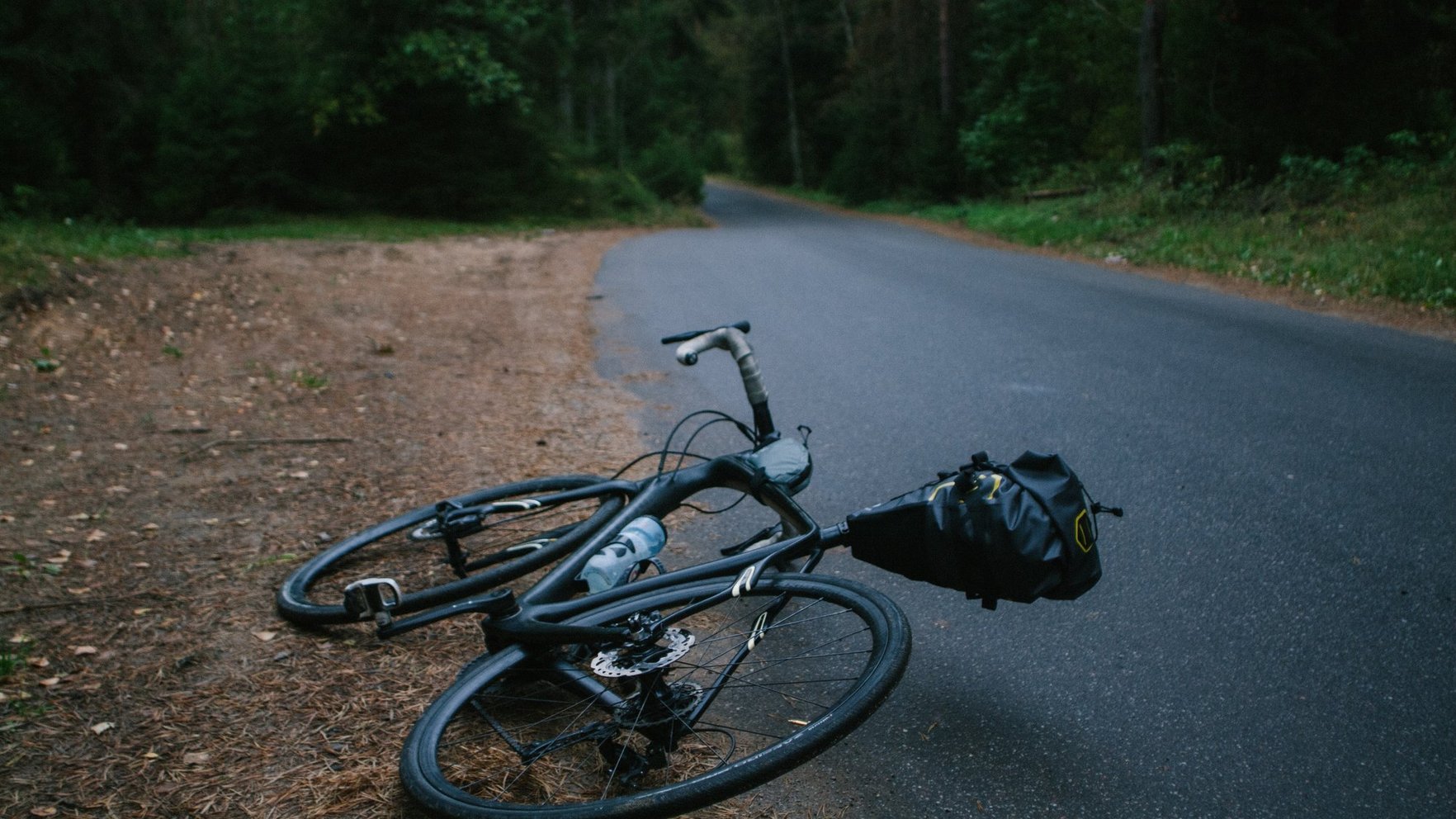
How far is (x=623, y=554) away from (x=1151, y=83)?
19092mm

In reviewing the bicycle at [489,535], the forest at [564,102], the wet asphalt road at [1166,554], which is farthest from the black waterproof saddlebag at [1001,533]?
the forest at [564,102]

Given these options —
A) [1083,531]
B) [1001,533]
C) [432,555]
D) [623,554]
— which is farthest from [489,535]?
[1083,531]

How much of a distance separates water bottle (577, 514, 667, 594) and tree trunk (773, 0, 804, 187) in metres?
44.7

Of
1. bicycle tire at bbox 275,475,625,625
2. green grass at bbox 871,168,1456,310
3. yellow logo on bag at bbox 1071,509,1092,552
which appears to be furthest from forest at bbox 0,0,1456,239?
yellow logo on bag at bbox 1071,509,1092,552

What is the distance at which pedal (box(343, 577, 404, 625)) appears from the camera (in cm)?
305

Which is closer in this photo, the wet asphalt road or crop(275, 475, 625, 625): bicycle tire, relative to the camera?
the wet asphalt road

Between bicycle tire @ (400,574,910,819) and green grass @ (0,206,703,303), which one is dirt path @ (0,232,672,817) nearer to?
bicycle tire @ (400,574,910,819)

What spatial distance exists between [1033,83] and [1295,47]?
12.6 metres

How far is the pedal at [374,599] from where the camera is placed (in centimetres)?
305

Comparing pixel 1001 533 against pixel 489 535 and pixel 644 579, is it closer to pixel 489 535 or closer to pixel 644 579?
pixel 644 579

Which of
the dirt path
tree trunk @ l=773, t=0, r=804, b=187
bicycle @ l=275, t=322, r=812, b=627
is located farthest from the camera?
tree trunk @ l=773, t=0, r=804, b=187

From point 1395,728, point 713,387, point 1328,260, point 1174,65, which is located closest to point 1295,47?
point 1174,65

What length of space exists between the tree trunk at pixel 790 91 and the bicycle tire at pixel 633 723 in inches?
1778

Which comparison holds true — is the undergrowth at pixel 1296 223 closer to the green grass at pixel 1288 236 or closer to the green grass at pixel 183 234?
the green grass at pixel 1288 236
